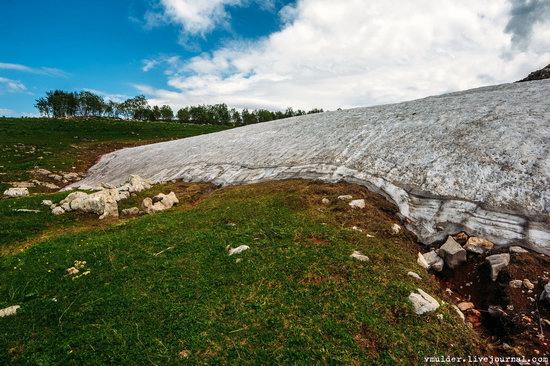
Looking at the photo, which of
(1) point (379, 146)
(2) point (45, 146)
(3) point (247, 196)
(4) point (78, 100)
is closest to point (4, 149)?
(2) point (45, 146)

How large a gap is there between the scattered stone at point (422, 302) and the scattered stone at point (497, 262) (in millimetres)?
2891

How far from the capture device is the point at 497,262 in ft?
35.2

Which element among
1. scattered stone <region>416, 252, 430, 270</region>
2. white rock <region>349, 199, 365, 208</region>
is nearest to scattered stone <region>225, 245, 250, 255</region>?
white rock <region>349, 199, 365, 208</region>

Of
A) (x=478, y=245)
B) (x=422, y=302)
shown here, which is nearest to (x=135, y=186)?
(x=422, y=302)

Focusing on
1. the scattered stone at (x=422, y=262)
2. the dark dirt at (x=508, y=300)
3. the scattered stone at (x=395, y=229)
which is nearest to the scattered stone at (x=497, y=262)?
the dark dirt at (x=508, y=300)

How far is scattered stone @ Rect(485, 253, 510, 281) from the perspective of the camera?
34.5 ft

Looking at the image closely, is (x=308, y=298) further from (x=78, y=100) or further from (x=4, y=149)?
(x=78, y=100)

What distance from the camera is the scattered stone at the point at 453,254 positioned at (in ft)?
38.3

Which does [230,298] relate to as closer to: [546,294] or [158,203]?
[546,294]

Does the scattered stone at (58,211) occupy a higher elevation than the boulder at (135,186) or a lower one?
lower

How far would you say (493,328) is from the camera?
8.93 meters

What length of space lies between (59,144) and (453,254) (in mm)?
72829

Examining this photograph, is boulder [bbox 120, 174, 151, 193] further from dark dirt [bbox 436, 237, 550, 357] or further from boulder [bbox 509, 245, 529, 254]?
boulder [bbox 509, 245, 529, 254]

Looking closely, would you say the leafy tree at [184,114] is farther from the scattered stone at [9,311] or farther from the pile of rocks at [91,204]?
the scattered stone at [9,311]
